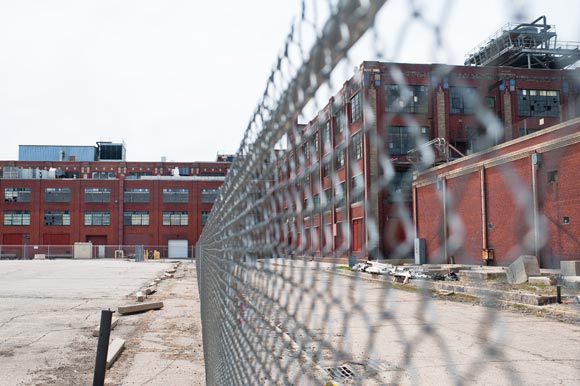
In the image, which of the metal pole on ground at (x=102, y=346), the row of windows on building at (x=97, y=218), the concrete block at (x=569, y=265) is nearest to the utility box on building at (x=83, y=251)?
the row of windows on building at (x=97, y=218)

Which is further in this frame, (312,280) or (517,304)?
(517,304)

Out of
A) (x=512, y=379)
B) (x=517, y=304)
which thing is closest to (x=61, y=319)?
(x=517, y=304)

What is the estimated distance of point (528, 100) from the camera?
4.18ft

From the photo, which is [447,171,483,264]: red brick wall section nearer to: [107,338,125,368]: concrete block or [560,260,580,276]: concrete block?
[560,260,580,276]: concrete block

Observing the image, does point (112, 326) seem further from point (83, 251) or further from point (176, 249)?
point (176, 249)

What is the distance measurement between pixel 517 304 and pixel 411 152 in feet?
44.4

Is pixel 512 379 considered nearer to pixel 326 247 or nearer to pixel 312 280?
pixel 326 247

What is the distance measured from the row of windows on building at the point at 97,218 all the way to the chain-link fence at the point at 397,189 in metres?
67.4

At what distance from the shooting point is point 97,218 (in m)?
69.6

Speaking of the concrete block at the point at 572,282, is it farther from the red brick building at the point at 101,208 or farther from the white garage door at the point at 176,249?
the white garage door at the point at 176,249

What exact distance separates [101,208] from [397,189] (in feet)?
241

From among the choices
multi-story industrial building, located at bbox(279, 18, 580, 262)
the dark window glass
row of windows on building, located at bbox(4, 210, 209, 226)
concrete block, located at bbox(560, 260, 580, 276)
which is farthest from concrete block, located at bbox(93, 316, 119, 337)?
row of windows on building, located at bbox(4, 210, 209, 226)

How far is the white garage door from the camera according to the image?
224 feet

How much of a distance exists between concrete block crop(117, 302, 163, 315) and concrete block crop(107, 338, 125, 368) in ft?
12.3
